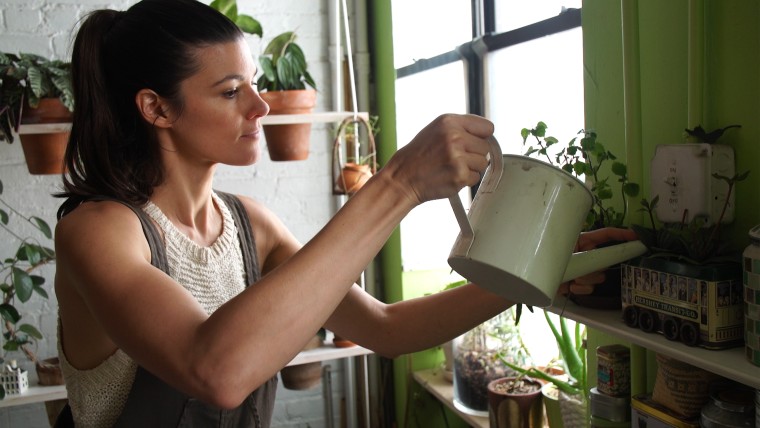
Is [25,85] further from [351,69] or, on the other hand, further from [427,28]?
[427,28]

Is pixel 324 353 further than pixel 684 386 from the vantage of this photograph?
Yes

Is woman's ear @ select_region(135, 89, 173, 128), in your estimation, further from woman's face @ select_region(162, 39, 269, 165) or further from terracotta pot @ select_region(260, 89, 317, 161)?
terracotta pot @ select_region(260, 89, 317, 161)

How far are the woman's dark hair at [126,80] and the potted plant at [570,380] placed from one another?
2.64ft

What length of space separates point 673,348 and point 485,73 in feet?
4.40

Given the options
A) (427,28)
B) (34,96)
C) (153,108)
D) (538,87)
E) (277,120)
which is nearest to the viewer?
(153,108)

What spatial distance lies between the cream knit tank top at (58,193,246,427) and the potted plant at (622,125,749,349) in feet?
2.07

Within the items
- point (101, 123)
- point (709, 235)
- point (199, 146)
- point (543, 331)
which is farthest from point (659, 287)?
point (543, 331)

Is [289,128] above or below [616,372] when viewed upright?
above

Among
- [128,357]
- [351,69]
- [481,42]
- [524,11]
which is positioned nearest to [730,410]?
[128,357]

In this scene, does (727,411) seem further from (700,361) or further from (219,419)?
(219,419)

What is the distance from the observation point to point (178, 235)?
1.19 metres

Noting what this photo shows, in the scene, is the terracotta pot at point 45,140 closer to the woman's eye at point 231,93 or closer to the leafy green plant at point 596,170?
the woman's eye at point 231,93

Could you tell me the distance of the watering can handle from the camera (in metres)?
0.77

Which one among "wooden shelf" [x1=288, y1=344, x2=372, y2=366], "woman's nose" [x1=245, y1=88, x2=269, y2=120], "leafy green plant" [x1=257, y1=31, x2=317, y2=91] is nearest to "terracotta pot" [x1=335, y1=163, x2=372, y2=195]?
"leafy green plant" [x1=257, y1=31, x2=317, y2=91]
